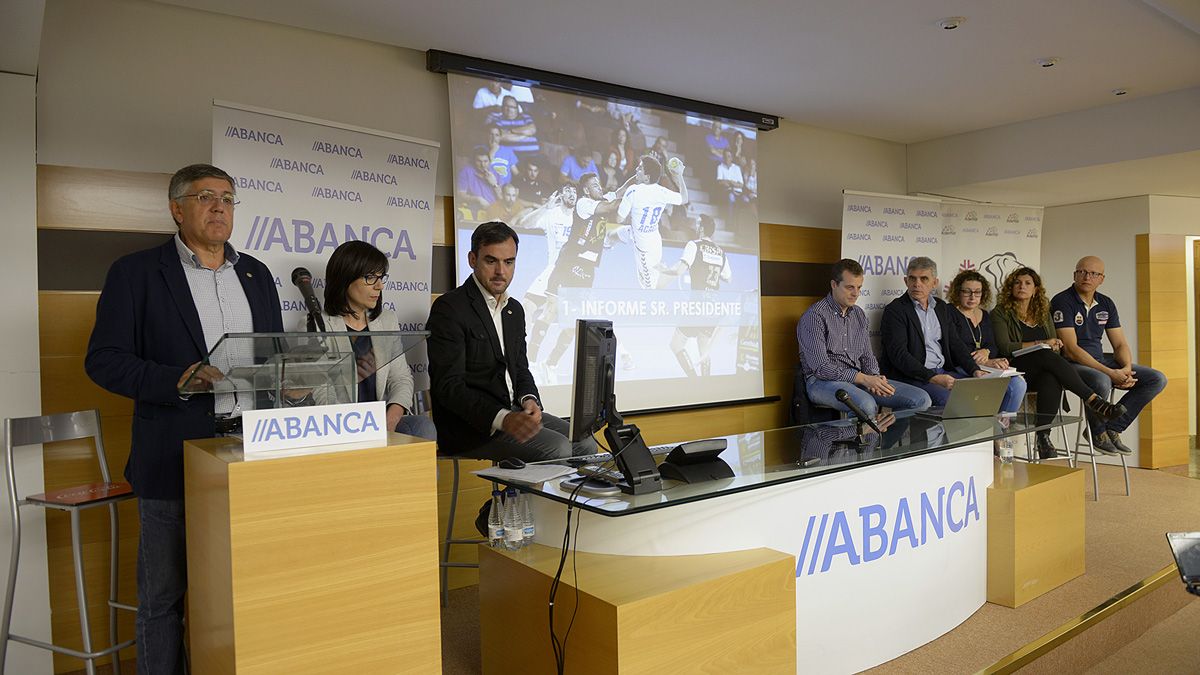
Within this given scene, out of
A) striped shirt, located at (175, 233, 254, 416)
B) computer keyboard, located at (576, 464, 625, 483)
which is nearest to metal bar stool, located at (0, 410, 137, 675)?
striped shirt, located at (175, 233, 254, 416)

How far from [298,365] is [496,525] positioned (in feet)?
2.89

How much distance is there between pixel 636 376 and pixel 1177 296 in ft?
17.5

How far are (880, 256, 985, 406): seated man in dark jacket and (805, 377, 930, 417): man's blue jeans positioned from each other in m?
0.26

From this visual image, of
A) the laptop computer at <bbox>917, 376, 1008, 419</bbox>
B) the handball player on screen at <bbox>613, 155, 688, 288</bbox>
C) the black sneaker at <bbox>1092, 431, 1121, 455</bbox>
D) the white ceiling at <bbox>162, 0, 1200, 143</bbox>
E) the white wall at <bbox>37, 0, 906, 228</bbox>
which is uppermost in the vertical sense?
the white ceiling at <bbox>162, 0, 1200, 143</bbox>

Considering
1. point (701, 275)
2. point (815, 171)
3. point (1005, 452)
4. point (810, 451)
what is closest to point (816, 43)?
point (701, 275)

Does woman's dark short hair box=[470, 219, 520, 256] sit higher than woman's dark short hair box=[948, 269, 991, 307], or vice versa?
woman's dark short hair box=[470, 219, 520, 256]

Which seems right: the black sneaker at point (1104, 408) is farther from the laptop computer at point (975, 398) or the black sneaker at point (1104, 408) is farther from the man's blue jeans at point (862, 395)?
the laptop computer at point (975, 398)

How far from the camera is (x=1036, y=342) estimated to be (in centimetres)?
625

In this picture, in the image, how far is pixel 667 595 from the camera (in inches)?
82.0

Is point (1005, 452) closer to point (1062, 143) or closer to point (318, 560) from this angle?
point (318, 560)

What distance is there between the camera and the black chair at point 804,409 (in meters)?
5.53

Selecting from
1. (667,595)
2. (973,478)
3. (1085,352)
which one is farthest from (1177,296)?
(667,595)

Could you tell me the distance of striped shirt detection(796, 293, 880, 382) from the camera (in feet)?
17.9

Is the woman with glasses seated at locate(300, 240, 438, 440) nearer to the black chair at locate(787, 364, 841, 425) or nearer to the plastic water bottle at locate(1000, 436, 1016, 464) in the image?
the plastic water bottle at locate(1000, 436, 1016, 464)
